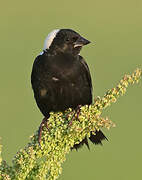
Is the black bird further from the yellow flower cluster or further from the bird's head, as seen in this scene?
the yellow flower cluster

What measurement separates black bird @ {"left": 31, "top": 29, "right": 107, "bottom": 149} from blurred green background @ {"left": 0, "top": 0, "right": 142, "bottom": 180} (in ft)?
5.11

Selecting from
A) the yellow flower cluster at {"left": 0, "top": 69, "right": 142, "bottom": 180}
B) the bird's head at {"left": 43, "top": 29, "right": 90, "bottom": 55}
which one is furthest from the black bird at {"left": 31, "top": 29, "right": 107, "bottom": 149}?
the yellow flower cluster at {"left": 0, "top": 69, "right": 142, "bottom": 180}

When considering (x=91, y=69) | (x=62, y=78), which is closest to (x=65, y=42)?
(x=62, y=78)

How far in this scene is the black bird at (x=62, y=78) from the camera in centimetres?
393

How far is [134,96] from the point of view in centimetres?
736

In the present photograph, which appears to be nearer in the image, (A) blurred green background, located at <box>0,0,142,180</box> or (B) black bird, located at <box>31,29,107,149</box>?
(B) black bird, located at <box>31,29,107,149</box>

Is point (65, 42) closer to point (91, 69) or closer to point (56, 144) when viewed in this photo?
point (56, 144)

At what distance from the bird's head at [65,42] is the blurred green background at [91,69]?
1672 mm

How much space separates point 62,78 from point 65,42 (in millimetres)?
386

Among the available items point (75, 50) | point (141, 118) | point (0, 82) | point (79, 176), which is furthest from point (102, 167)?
point (0, 82)

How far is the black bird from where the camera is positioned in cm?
393

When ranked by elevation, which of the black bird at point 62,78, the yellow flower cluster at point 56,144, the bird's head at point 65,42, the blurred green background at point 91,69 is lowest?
the yellow flower cluster at point 56,144

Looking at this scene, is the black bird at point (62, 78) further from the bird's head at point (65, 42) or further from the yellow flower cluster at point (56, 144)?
the yellow flower cluster at point (56, 144)

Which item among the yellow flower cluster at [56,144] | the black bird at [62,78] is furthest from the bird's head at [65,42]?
the yellow flower cluster at [56,144]
